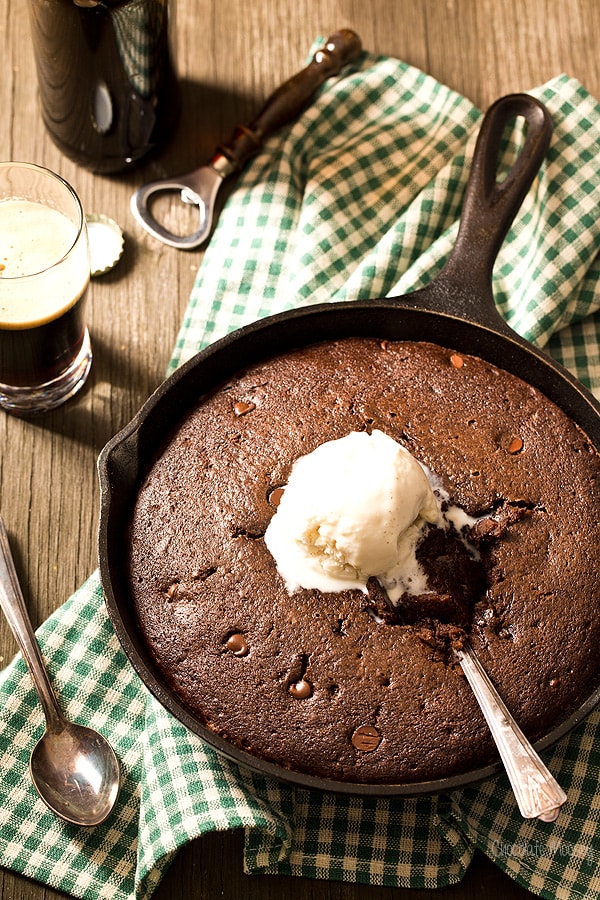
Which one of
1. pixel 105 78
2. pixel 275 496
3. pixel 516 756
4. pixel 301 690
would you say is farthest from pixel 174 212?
pixel 516 756

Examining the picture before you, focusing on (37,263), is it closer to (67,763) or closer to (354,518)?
(354,518)

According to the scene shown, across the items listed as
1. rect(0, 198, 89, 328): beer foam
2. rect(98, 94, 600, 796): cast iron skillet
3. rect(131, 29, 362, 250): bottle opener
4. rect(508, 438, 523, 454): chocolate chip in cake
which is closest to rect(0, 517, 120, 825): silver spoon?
rect(98, 94, 600, 796): cast iron skillet

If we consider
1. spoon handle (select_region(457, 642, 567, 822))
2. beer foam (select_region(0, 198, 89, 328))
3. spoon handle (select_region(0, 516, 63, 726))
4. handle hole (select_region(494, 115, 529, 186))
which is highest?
handle hole (select_region(494, 115, 529, 186))

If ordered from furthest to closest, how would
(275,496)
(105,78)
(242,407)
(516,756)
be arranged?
(105,78), (242,407), (275,496), (516,756)

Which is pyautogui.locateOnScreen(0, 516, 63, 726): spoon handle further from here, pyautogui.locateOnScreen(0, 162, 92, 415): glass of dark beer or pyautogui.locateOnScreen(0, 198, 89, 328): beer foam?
pyautogui.locateOnScreen(0, 198, 89, 328): beer foam

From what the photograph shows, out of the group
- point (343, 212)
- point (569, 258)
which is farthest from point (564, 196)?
point (343, 212)

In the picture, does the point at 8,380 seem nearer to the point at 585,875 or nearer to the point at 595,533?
the point at 595,533

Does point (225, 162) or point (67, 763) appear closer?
point (67, 763)
